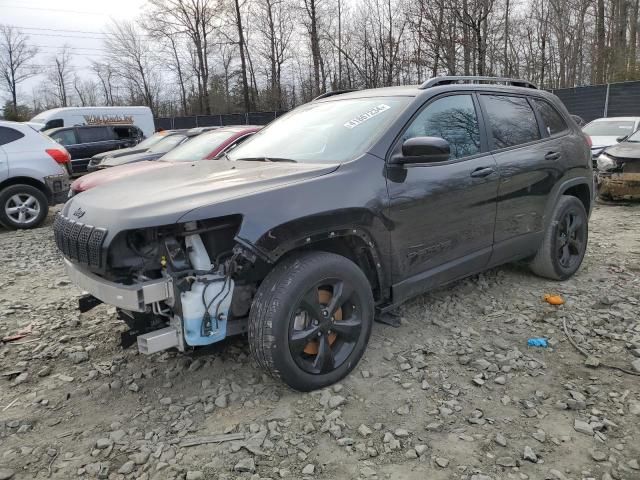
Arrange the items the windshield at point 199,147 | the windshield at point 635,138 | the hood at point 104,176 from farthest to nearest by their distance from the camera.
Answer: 1. the windshield at point 635,138
2. the windshield at point 199,147
3. the hood at point 104,176

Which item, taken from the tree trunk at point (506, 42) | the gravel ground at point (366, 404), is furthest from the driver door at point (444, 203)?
the tree trunk at point (506, 42)

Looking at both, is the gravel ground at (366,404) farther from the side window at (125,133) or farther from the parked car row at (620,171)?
the side window at (125,133)

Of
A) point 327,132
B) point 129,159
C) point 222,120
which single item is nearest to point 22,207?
point 129,159

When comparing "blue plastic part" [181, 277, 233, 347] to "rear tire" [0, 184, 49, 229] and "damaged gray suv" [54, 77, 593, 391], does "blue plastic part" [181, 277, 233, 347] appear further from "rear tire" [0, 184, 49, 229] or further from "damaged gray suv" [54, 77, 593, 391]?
"rear tire" [0, 184, 49, 229]

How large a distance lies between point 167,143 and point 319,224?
27.8 feet

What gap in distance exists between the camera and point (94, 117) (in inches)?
810

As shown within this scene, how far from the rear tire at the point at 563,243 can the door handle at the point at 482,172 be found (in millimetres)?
1109

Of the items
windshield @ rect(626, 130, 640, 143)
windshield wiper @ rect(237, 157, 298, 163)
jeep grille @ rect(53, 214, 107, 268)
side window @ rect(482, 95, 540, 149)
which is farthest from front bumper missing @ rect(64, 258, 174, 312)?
windshield @ rect(626, 130, 640, 143)

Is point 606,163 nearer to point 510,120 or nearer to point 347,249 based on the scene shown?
point 510,120

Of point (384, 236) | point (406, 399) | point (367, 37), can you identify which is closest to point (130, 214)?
point (384, 236)

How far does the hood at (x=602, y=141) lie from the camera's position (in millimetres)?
10891

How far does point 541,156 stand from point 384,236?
6.59 ft

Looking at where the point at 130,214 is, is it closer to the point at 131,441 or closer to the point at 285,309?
the point at 285,309

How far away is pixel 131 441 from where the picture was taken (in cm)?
258
